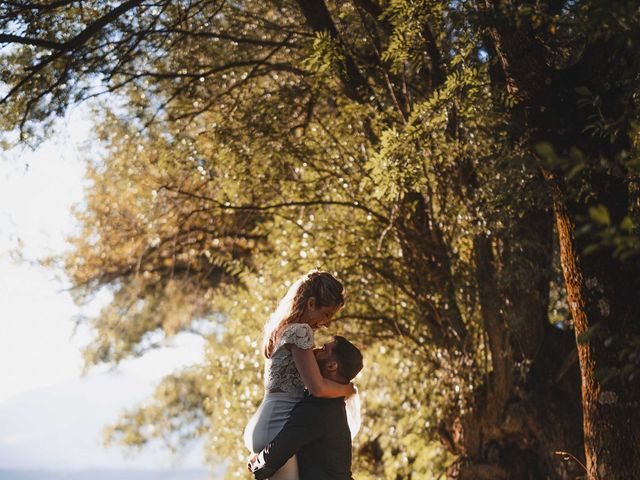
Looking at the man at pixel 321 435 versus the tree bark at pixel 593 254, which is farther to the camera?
the tree bark at pixel 593 254

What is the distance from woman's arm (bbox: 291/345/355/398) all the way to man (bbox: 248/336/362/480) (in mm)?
82

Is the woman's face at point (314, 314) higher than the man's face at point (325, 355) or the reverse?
higher

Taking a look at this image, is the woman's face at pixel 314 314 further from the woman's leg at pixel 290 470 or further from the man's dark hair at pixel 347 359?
the woman's leg at pixel 290 470

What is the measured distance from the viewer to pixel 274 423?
4.69m

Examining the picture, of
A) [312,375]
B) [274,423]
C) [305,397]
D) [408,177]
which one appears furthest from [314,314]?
[408,177]

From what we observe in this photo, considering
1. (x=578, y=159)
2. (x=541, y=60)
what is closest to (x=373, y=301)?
(x=541, y=60)

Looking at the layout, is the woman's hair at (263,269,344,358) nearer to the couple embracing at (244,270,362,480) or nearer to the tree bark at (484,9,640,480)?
the couple embracing at (244,270,362,480)

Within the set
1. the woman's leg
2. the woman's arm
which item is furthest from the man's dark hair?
the woman's leg

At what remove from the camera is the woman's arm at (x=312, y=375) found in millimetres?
4602

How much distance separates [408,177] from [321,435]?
2.55 m

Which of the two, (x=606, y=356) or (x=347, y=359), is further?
(x=606, y=356)

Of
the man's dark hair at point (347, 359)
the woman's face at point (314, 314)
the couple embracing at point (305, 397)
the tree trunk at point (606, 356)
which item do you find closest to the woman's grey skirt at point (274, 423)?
the couple embracing at point (305, 397)

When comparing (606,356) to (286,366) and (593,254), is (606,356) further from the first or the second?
(286,366)

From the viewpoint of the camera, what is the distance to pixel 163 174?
10820 millimetres
